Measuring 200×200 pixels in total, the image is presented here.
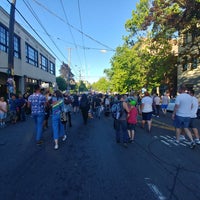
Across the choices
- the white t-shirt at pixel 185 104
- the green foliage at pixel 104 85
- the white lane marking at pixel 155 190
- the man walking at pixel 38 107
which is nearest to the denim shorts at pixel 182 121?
the white t-shirt at pixel 185 104

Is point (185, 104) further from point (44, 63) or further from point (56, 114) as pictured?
point (44, 63)

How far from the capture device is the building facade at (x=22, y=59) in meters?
16.5

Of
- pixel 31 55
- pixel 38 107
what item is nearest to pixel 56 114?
pixel 38 107

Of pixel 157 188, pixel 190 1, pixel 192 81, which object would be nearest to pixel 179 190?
pixel 157 188

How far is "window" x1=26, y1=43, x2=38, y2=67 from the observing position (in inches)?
898

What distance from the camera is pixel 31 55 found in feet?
79.5

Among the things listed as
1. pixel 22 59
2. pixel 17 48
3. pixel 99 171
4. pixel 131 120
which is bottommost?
pixel 99 171

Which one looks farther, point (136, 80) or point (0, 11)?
point (136, 80)

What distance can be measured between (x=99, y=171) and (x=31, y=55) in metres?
23.1

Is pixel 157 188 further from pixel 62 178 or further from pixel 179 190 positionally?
pixel 62 178

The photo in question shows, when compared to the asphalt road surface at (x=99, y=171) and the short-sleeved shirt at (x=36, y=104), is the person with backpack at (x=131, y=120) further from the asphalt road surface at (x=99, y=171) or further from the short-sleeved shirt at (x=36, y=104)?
the short-sleeved shirt at (x=36, y=104)

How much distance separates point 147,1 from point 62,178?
93.2 feet

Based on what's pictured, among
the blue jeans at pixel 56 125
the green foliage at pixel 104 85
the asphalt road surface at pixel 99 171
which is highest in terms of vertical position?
the green foliage at pixel 104 85

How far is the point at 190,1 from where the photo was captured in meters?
13.7
